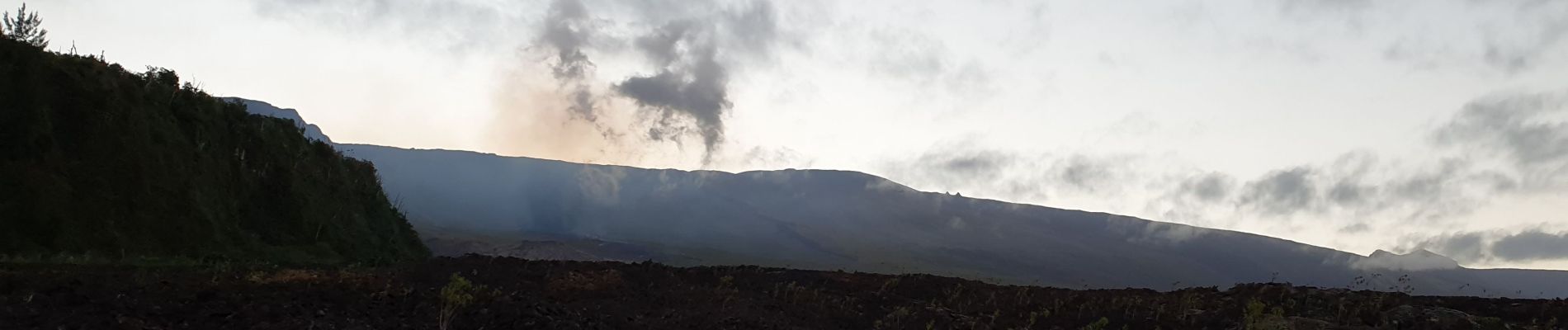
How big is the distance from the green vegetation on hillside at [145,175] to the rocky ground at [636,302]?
490 centimetres

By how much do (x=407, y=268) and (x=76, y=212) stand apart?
6905mm

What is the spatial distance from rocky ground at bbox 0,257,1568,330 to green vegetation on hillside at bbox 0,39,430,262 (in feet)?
16.1

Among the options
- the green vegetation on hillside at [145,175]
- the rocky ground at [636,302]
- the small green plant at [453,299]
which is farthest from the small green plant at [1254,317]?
the green vegetation on hillside at [145,175]

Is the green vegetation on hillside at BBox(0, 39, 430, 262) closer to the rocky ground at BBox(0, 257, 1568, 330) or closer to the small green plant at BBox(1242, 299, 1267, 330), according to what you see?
the rocky ground at BBox(0, 257, 1568, 330)

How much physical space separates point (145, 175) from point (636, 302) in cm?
1325

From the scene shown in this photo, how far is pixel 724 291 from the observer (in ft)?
70.3

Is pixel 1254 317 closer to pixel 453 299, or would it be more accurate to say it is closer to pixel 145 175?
pixel 453 299

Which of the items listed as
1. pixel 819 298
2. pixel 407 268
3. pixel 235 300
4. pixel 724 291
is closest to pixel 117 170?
pixel 407 268

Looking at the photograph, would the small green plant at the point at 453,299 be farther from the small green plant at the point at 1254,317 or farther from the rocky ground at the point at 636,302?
the small green plant at the point at 1254,317

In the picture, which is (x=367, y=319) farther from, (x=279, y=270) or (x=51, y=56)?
(x=51, y=56)

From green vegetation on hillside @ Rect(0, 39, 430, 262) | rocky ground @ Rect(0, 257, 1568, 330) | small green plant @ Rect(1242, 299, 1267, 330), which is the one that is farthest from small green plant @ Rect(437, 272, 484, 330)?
small green plant @ Rect(1242, 299, 1267, 330)

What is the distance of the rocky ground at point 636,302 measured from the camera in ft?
37.8

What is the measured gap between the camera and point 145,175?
21109 mm

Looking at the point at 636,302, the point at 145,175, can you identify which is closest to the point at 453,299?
the point at 636,302
